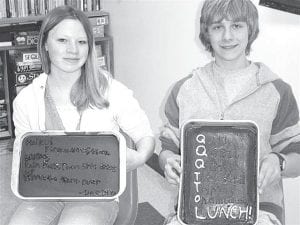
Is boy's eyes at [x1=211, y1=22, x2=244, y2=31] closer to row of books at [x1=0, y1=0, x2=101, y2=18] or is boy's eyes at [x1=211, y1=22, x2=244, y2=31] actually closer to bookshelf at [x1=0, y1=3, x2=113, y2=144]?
bookshelf at [x1=0, y1=3, x2=113, y2=144]

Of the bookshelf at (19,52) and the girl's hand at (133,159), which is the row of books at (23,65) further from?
the girl's hand at (133,159)

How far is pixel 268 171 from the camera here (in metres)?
1.10

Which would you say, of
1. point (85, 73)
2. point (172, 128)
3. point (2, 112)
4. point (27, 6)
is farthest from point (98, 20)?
point (172, 128)

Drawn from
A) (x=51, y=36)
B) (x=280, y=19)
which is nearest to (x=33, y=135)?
(x=51, y=36)

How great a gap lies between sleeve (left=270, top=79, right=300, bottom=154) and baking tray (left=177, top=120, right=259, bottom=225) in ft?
0.49

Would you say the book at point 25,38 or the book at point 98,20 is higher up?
the book at point 98,20

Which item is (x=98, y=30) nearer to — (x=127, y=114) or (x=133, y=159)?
(x=127, y=114)

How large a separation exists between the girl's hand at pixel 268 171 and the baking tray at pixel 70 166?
34cm

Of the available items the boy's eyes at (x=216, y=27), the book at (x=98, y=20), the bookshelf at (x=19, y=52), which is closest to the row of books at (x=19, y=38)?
the bookshelf at (x=19, y=52)

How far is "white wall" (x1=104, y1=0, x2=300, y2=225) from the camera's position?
5.22ft

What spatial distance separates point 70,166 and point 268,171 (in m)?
0.48

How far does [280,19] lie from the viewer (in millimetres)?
1569

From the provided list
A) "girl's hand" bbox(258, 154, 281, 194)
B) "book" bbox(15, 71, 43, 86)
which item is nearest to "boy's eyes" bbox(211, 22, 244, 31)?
"girl's hand" bbox(258, 154, 281, 194)

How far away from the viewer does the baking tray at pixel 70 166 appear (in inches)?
48.7
